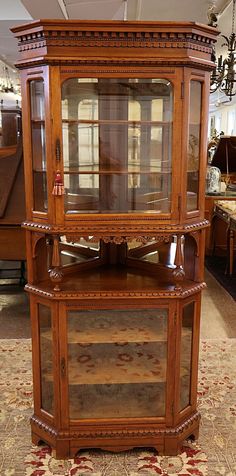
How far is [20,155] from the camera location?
3.70 m

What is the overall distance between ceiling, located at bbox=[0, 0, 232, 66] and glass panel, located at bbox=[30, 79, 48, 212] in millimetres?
3273

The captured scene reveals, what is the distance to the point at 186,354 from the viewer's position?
7.05 ft

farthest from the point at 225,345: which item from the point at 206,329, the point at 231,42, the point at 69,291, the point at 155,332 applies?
the point at 231,42

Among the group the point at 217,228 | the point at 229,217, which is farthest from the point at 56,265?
the point at 217,228

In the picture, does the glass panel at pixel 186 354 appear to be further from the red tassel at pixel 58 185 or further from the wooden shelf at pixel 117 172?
the red tassel at pixel 58 185

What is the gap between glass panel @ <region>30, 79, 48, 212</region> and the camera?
1.88m

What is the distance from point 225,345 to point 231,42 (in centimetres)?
358

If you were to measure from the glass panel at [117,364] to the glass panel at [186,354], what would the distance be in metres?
0.10

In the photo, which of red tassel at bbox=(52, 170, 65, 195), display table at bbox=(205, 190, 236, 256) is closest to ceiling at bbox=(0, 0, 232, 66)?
display table at bbox=(205, 190, 236, 256)

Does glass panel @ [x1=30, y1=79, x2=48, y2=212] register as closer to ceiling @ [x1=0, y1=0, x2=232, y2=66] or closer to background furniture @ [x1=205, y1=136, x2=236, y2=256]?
ceiling @ [x1=0, y1=0, x2=232, y2=66]

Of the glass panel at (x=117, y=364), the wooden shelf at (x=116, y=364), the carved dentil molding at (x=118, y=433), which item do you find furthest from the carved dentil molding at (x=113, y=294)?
the carved dentil molding at (x=118, y=433)

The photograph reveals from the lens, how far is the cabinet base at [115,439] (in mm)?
2111

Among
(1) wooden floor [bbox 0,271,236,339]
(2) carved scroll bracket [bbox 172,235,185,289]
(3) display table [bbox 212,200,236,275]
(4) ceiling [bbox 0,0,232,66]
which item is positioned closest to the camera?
(2) carved scroll bracket [bbox 172,235,185,289]

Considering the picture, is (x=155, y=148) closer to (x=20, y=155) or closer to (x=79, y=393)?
(x=79, y=393)
